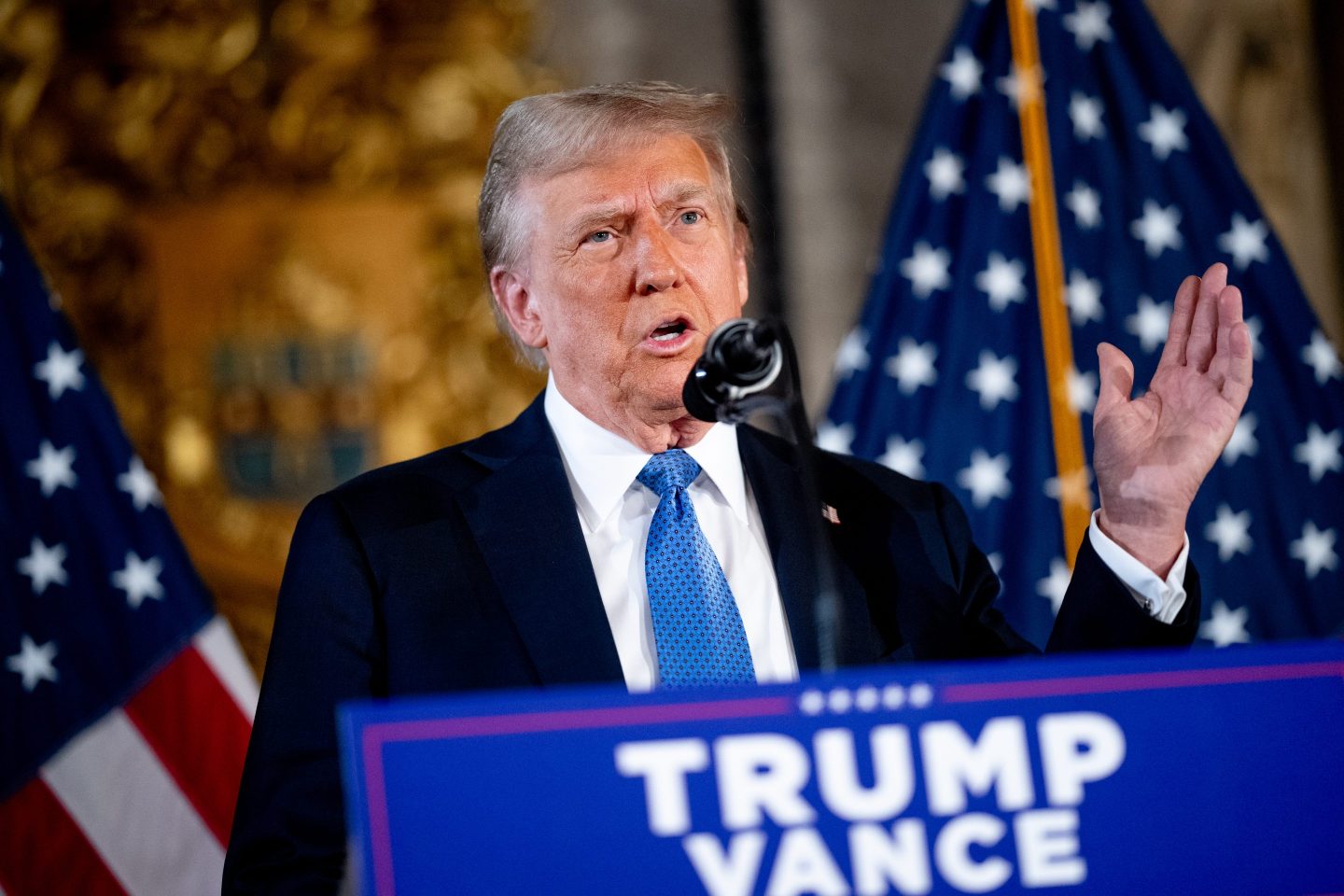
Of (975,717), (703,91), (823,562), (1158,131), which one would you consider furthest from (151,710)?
(1158,131)

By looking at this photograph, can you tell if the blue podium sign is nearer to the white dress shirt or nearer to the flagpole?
the white dress shirt

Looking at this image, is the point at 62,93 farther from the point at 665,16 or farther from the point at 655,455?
the point at 655,455

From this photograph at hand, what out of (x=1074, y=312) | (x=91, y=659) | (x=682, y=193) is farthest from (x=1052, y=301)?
(x=91, y=659)

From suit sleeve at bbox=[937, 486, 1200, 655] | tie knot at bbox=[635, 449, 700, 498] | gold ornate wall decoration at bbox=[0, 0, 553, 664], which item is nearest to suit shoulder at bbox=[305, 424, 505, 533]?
tie knot at bbox=[635, 449, 700, 498]

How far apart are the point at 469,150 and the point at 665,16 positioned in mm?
717

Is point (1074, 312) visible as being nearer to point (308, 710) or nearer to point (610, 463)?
point (610, 463)

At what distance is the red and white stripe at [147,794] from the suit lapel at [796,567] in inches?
58.2

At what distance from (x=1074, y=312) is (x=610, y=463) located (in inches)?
66.2

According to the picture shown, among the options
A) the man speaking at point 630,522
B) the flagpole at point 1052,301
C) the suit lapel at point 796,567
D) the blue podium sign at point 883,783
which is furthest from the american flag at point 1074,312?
the blue podium sign at point 883,783

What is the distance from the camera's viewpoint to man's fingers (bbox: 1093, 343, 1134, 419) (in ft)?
5.32

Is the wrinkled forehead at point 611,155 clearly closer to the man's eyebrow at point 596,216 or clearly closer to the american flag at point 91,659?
the man's eyebrow at point 596,216

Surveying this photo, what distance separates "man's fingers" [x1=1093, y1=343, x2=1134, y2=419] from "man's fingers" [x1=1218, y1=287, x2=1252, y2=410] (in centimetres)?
10

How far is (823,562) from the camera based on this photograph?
1.35 m

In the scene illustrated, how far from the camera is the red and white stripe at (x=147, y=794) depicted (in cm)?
273
